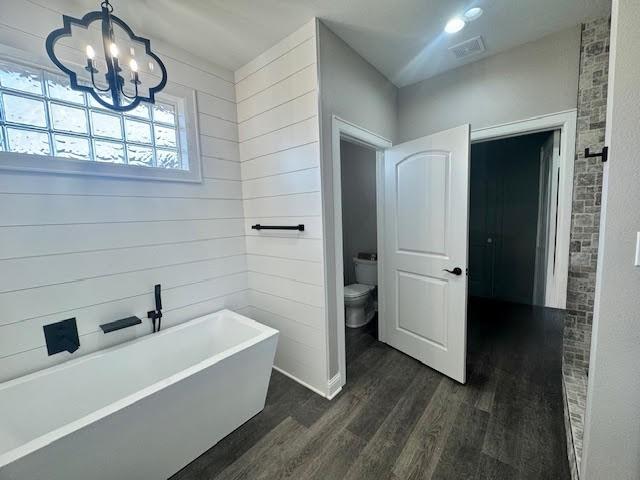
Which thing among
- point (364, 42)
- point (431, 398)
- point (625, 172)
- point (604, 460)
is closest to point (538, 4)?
point (364, 42)

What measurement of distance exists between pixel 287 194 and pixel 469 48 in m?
1.77

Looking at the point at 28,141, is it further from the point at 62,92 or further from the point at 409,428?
the point at 409,428

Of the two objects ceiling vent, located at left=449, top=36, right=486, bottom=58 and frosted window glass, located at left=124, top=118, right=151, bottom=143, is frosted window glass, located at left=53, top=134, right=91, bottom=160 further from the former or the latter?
ceiling vent, located at left=449, top=36, right=486, bottom=58

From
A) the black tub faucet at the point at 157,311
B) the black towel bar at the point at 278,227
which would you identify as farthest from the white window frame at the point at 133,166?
the black tub faucet at the point at 157,311

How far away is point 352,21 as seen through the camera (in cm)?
169

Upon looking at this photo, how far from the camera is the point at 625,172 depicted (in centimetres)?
88

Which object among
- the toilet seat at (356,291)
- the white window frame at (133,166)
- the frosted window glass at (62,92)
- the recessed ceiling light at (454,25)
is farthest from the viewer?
the toilet seat at (356,291)

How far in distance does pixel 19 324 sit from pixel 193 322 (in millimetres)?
880

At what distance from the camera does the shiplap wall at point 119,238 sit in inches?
53.1

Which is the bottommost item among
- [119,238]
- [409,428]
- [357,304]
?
[409,428]

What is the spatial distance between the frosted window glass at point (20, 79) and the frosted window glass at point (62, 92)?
4 cm

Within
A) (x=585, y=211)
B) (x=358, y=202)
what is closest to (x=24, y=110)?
(x=358, y=202)

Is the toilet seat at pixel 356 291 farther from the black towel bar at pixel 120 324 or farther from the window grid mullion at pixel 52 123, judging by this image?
the window grid mullion at pixel 52 123

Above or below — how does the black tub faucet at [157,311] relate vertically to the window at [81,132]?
below
